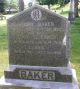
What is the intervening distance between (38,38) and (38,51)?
0.30 meters

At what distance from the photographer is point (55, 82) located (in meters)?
6.85

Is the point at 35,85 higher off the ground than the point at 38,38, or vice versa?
the point at 38,38

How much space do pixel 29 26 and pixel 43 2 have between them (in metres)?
59.2

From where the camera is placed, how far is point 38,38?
6.92m

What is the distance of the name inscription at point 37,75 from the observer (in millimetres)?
6860

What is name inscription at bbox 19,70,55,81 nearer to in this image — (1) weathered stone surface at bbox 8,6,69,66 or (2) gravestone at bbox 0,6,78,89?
(2) gravestone at bbox 0,6,78,89

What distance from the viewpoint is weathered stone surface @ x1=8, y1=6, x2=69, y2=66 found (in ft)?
22.2

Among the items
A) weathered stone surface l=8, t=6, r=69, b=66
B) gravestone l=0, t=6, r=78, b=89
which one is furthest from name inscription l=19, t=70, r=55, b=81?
weathered stone surface l=8, t=6, r=69, b=66

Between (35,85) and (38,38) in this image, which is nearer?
(35,85)

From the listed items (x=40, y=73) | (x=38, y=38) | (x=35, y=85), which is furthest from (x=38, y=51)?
(x=35, y=85)

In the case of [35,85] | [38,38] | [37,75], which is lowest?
[35,85]

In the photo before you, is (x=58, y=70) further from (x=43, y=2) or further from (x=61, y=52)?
(x=43, y=2)

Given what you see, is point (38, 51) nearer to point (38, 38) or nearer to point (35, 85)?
point (38, 38)

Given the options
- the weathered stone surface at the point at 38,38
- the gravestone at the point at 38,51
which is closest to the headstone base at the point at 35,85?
the gravestone at the point at 38,51
